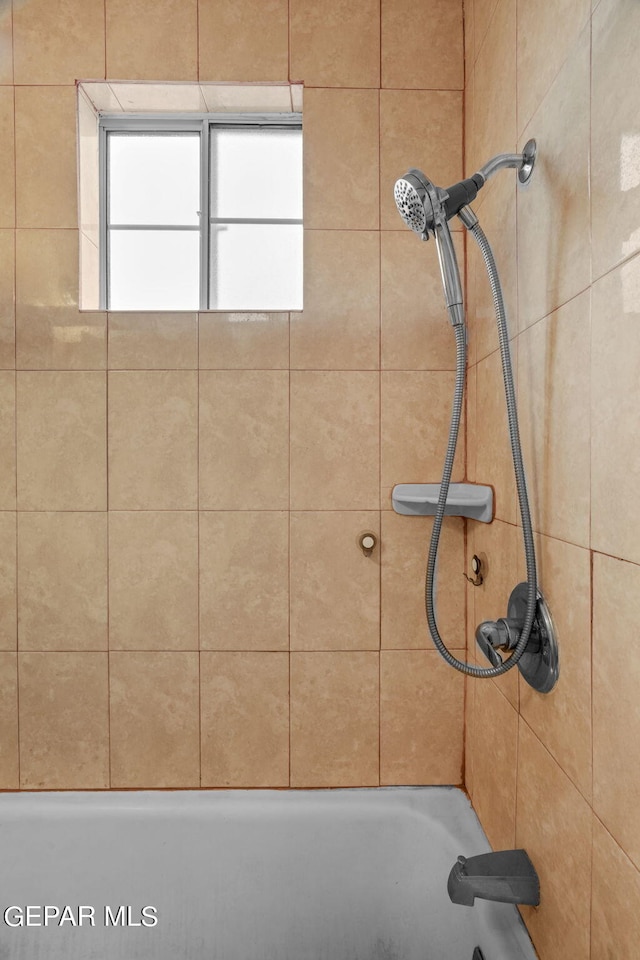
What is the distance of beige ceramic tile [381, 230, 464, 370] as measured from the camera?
4.22ft

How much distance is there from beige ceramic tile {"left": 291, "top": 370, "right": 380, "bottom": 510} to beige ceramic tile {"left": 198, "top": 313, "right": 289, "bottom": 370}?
0.25 ft

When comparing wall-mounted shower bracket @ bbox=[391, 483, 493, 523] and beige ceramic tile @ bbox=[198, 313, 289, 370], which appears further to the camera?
beige ceramic tile @ bbox=[198, 313, 289, 370]

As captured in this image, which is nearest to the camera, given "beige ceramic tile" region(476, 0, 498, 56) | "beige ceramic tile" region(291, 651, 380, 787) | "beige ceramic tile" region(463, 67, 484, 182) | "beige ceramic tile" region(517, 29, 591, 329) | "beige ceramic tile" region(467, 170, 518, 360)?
"beige ceramic tile" region(517, 29, 591, 329)

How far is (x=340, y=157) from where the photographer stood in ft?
4.20

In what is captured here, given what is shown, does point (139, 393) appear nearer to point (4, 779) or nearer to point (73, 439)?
point (73, 439)

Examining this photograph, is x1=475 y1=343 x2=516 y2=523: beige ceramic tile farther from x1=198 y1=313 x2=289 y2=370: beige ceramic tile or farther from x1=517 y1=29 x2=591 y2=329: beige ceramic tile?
x1=198 y1=313 x2=289 y2=370: beige ceramic tile

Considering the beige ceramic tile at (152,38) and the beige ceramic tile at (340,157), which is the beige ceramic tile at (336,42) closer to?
the beige ceramic tile at (340,157)

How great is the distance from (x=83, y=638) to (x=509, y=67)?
5.02 ft

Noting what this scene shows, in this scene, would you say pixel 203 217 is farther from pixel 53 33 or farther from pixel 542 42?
pixel 542 42

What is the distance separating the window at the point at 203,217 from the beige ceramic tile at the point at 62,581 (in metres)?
0.62

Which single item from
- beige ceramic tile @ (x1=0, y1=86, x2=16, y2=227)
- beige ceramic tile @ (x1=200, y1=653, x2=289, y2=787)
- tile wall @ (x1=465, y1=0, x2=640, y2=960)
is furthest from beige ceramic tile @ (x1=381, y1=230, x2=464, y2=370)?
beige ceramic tile @ (x1=0, y1=86, x2=16, y2=227)

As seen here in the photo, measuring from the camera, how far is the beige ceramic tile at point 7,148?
50.2 inches

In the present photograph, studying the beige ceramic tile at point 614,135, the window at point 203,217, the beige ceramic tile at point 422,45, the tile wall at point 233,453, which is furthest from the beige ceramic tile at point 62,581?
the beige ceramic tile at point 422,45

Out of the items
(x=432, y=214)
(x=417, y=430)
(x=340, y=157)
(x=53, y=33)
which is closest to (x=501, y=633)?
(x=417, y=430)
